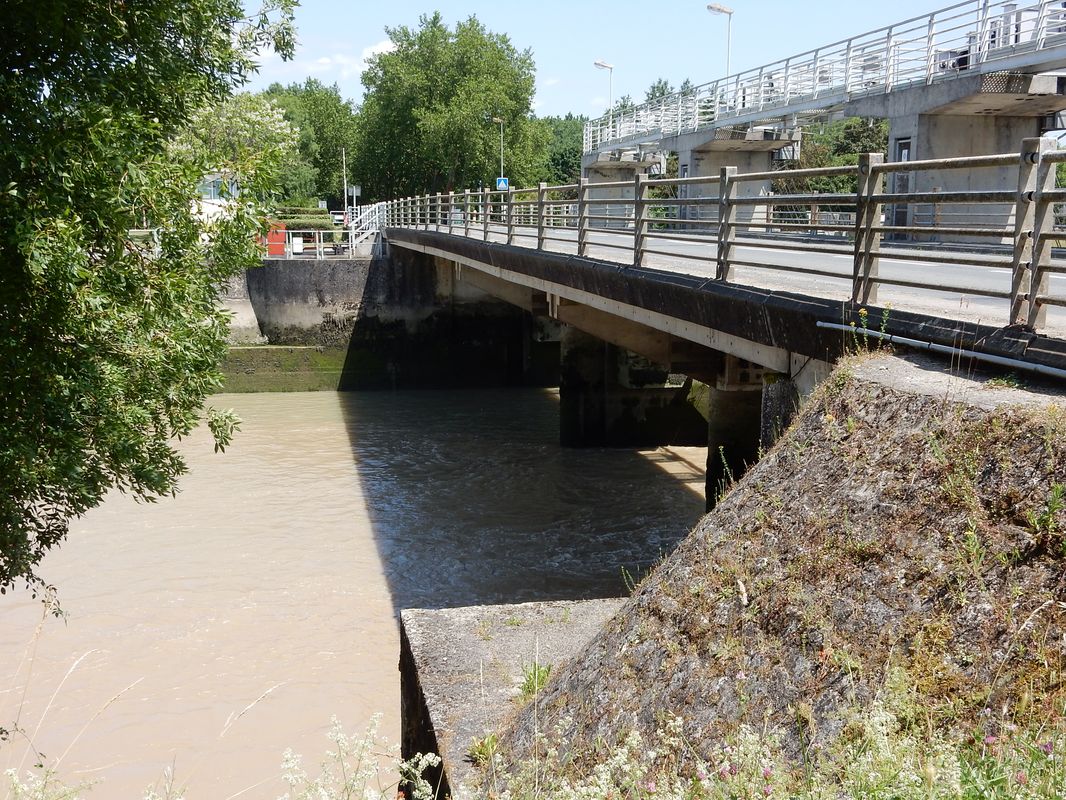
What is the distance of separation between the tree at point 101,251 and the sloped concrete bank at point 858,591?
3242 millimetres

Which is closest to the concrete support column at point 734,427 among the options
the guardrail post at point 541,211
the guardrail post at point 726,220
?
the guardrail post at point 541,211

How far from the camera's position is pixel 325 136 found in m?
83.9

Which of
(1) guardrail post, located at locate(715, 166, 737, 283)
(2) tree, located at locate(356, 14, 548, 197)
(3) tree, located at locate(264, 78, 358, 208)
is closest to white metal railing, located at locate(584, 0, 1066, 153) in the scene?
(1) guardrail post, located at locate(715, 166, 737, 283)

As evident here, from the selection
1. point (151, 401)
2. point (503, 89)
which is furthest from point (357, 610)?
point (503, 89)

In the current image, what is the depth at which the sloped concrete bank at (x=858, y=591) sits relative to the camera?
3.47 meters

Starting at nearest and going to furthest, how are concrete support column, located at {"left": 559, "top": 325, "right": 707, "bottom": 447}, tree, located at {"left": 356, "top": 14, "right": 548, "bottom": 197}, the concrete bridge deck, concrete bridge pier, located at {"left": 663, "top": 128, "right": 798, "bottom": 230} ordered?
1. the concrete bridge deck
2. concrete support column, located at {"left": 559, "top": 325, "right": 707, "bottom": 447}
3. concrete bridge pier, located at {"left": 663, "top": 128, "right": 798, "bottom": 230}
4. tree, located at {"left": 356, "top": 14, "right": 548, "bottom": 197}

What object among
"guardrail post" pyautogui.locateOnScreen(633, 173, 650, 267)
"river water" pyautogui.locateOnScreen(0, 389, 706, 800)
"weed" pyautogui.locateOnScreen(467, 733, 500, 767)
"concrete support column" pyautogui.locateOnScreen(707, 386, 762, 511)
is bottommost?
"river water" pyautogui.locateOnScreen(0, 389, 706, 800)

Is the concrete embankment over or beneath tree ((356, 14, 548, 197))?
beneath

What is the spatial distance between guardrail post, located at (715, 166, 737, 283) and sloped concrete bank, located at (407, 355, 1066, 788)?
119 inches

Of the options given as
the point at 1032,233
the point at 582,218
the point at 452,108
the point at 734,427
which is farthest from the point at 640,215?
the point at 452,108

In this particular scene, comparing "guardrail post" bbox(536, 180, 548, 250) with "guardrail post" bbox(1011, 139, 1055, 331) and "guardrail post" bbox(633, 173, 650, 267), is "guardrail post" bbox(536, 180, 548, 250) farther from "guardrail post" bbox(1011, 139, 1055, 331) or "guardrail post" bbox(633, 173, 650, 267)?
"guardrail post" bbox(1011, 139, 1055, 331)

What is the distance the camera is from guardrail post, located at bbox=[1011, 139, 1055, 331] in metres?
5.12

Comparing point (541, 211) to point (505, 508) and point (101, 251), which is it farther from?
point (101, 251)

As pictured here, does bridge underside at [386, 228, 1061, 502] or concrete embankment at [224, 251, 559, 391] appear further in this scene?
concrete embankment at [224, 251, 559, 391]
